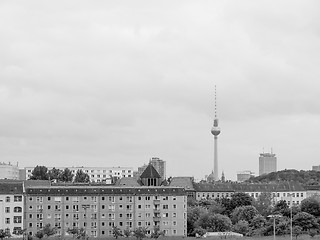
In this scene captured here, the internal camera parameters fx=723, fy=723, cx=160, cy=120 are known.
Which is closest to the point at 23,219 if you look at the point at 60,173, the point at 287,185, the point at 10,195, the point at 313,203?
the point at 10,195

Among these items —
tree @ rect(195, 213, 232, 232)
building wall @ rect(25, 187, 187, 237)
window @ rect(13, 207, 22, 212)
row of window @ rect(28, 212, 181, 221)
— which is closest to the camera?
window @ rect(13, 207, 22, 212)

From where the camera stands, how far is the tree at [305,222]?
353 ft

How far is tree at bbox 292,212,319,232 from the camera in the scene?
353ft

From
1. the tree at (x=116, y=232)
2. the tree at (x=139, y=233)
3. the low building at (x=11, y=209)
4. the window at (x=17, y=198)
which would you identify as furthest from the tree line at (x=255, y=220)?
the window at (x=17, y=198)

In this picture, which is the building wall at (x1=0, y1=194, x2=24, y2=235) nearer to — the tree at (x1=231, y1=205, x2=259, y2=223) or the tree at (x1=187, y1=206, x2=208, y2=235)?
the tree at (x1=187, y1=206, x2=208, y2=235)

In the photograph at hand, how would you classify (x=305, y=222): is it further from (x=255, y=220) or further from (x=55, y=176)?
(x=55, y=176)

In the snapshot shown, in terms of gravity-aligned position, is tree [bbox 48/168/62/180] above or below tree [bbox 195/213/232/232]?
above

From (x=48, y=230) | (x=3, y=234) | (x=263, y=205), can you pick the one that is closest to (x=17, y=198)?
(x=48, y=230)

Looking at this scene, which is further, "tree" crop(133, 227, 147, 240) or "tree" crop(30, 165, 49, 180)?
"tree" crop(30, 165, 49, 180)

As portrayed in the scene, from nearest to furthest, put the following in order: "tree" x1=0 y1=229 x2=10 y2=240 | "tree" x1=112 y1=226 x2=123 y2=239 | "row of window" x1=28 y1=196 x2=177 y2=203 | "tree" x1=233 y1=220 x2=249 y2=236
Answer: "tree" x1=0 y1=229 x2=10 y2=240 → "tree" x1=112 y1=226 x2=123 y2=239 → "row of window" x1=28 y1=196 x2=177 y2=203 → "tree" x1=233 y1=220 x2=249 y2=236

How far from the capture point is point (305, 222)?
108188 mm

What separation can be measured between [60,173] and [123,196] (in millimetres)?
71007

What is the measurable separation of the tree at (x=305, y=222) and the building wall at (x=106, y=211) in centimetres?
1680

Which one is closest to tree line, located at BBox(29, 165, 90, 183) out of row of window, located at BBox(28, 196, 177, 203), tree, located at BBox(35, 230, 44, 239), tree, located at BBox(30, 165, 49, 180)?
tree, located at BBox(30, 165, 49, 180)
